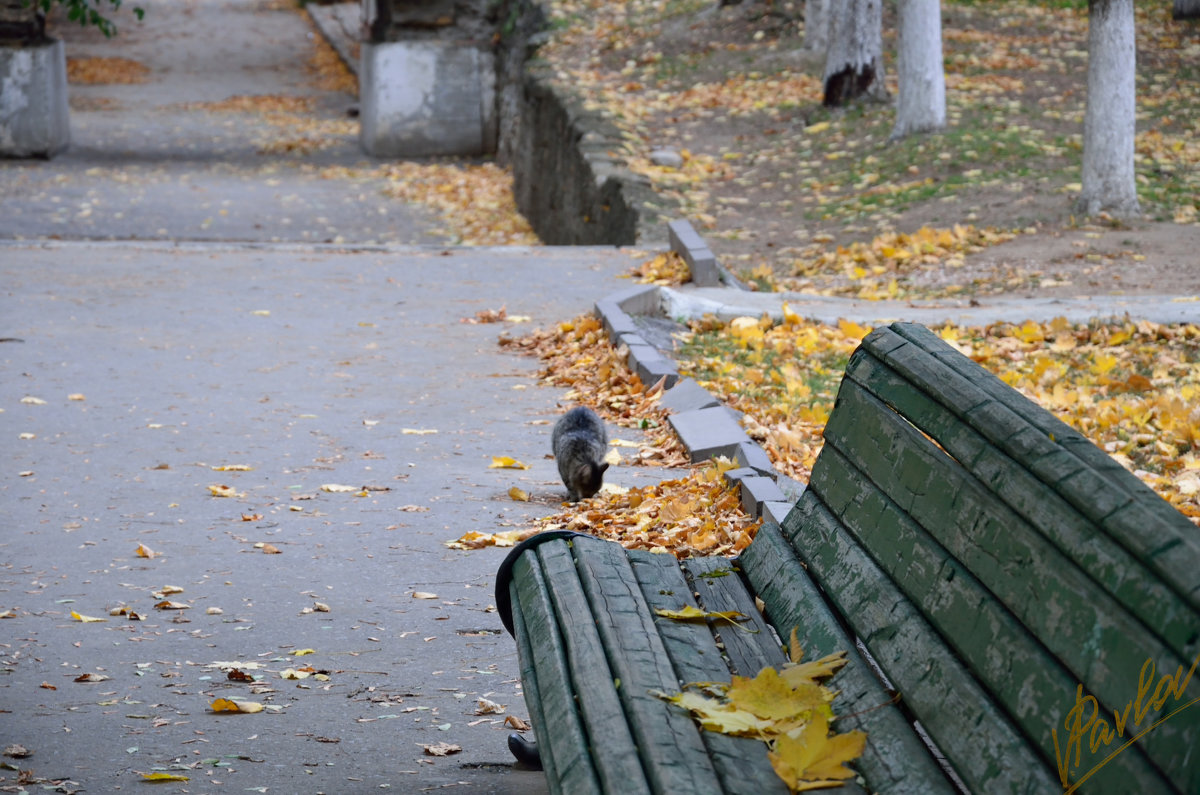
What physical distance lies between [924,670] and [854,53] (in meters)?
14.3

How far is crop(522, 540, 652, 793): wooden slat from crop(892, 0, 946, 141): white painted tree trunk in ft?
38.0

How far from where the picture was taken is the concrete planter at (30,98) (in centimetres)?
1858

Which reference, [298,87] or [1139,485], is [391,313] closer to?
[1139,485]

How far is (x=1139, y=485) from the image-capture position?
1848mm

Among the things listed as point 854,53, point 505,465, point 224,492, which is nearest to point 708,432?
point 505,465

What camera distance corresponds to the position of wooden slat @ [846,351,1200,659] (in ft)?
5.28

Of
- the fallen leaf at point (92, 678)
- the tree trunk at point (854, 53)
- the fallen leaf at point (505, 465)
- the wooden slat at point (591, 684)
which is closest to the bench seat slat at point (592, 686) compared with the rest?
the wooden slat at point (591, 684)

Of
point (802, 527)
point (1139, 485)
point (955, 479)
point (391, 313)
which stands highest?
point (1139, 485)

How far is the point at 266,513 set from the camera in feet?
17.3

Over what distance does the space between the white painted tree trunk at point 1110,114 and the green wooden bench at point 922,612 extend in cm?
865

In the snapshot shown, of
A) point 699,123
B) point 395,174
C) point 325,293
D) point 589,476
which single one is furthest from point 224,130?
point 589,476

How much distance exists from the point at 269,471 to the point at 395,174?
45.3ft

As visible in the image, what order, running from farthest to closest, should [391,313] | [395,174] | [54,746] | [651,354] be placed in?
[395,174] < [391,313] < [651,354] < [54,746]

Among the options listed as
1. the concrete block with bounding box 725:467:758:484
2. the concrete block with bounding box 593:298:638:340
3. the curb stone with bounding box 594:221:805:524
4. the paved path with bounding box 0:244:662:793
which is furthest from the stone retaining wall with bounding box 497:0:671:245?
the concrete block with bounding box 725:467:758:484
